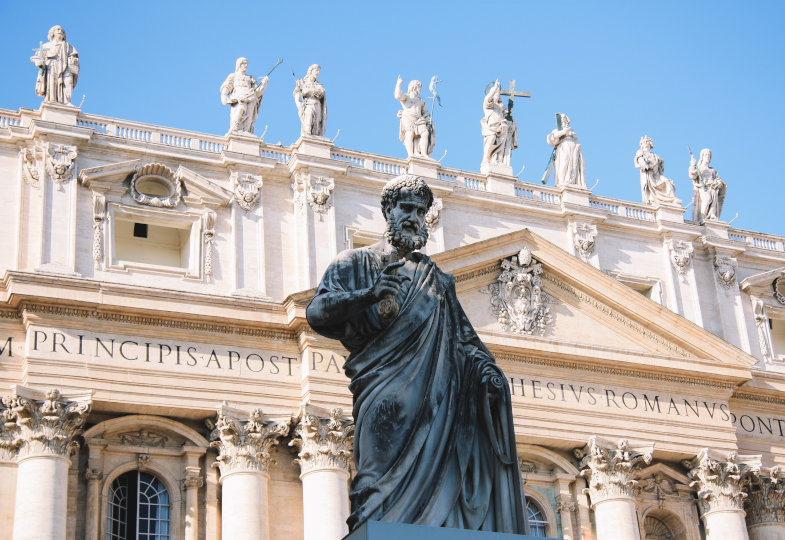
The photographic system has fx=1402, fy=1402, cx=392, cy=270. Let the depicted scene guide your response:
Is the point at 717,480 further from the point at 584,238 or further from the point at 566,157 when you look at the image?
the point at 566,157

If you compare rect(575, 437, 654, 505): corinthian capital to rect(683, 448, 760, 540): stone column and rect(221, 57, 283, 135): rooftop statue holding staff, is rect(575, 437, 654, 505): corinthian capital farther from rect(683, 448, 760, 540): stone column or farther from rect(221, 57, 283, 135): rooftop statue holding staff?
rect(221, 57, 283, 135): rooftop statue holding staff

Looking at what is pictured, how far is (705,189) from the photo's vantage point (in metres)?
32.7

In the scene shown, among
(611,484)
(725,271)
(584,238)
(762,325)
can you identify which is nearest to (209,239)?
(584,238)

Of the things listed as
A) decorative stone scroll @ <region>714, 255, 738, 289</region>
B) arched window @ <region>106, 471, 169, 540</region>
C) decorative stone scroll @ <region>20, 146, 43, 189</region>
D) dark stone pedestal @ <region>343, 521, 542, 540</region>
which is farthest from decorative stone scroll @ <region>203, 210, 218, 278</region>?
dark stone pedestal @ <region>343, 521, 542, 540</region>

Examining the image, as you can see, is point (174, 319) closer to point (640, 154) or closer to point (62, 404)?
point (62, 404)

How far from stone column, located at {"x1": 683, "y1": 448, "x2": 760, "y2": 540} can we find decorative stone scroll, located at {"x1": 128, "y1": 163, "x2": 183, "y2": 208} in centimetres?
1167

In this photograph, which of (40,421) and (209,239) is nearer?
(40,421)

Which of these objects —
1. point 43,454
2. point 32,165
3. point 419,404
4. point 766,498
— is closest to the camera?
point 419,404

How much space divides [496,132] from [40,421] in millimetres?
11930

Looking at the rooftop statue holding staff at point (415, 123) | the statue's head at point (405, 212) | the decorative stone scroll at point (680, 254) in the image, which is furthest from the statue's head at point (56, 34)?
the statue's head at point (405, 212)

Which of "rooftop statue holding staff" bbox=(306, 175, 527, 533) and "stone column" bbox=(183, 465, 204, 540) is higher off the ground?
"stone column" bbox=(183, 465, 204, 540)

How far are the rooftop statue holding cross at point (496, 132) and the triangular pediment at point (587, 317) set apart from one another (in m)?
2.47

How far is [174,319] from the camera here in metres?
24.9

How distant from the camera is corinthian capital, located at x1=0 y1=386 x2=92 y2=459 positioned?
75.5 ft
